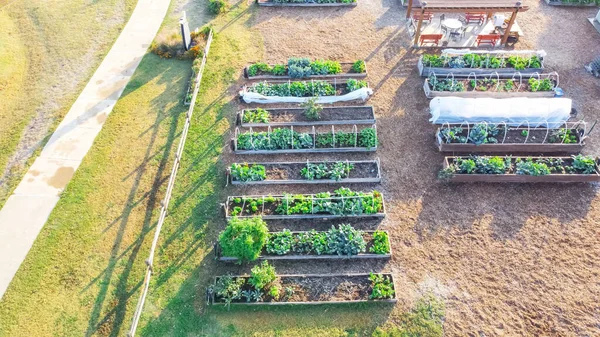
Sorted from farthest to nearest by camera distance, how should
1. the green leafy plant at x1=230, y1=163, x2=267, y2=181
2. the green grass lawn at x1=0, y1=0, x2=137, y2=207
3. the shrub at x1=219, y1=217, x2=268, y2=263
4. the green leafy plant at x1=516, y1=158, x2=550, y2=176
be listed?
the green grass lawn at x1=0, y1=0, x2=137, y2=207, the green leafy plant at x1=230, y1=163, x2=267, y2=181, the green leafy plant at x1=516, y1=158, x2=550, y2=176, the shrub at x1=219, y1=217, x2=268, y2=263

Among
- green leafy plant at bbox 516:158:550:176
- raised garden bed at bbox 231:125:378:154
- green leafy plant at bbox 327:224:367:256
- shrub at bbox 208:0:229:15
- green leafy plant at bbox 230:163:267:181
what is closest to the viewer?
green leafy plant at bbox 327:224:367:256

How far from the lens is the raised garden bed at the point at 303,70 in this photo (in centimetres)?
1827

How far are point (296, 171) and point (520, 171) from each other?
26.4ft

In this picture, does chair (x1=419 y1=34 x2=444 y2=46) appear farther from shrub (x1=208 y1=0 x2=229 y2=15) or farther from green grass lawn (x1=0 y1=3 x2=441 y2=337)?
shrub (x1=208 y1=0 x2=229 y2=15)

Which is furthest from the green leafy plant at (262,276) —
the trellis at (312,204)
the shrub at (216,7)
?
the shrub at (216,7)

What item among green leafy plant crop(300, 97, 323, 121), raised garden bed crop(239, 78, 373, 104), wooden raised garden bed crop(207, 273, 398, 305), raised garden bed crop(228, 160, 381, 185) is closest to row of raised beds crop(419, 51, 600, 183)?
raised garden bed crop(228, 160, 381, 185)

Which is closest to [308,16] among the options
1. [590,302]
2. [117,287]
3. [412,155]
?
[412,155]

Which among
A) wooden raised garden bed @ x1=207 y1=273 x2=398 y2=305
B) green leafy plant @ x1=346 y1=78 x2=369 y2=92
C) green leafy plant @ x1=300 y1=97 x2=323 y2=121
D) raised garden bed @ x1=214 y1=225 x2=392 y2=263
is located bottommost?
wooden raised garden bed @ x1=207 y1=273 x2=398 y2=305

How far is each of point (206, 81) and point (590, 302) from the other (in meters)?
16.4

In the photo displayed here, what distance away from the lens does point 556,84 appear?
17.6 meters

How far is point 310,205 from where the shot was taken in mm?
13672

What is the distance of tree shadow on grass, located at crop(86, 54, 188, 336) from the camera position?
11.8 m

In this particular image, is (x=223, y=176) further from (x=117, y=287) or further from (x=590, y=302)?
(x=590, y=302)

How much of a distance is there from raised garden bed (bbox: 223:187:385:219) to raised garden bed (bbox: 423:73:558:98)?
6.45 meters
